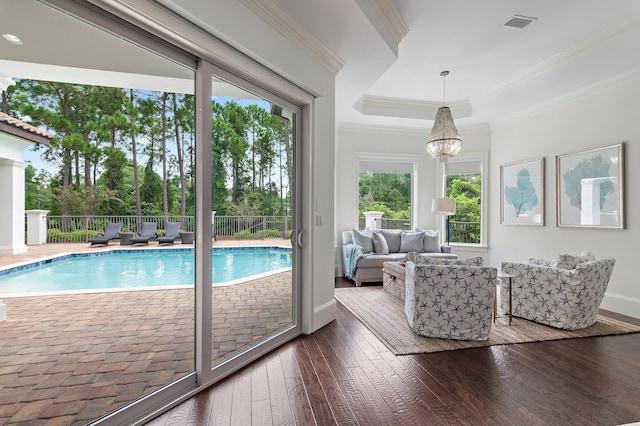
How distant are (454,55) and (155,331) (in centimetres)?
450

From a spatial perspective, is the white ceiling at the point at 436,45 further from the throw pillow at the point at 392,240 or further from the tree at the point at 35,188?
the throw pillow at the point at 392,240

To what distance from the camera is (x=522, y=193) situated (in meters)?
5.95

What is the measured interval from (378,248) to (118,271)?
474cm

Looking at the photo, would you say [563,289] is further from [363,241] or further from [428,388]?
[363,241]

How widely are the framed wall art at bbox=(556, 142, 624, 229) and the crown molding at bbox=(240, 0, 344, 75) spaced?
376 centimetres

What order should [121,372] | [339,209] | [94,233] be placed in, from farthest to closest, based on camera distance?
1. [339,209]
2. [121,372]
3. [94,233]

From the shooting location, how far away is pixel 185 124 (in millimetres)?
2418

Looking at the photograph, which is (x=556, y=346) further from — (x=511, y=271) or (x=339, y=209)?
(x=339, y=209)

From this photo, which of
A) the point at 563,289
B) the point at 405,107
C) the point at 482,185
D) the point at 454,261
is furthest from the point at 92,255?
the point at 482,185

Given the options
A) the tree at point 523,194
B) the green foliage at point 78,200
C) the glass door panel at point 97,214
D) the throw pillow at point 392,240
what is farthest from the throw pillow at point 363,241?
the green foliage at point 78,200

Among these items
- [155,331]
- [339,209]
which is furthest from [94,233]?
[339,209]

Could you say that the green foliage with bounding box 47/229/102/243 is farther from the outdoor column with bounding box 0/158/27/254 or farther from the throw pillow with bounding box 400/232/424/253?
the throw pillow with bounding box 400/232/424/253

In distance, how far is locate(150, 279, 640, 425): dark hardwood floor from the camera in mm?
2076

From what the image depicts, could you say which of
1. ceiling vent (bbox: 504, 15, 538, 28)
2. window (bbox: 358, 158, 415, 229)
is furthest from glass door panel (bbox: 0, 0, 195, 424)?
window (bbox: 358, 158, 415, 229)
